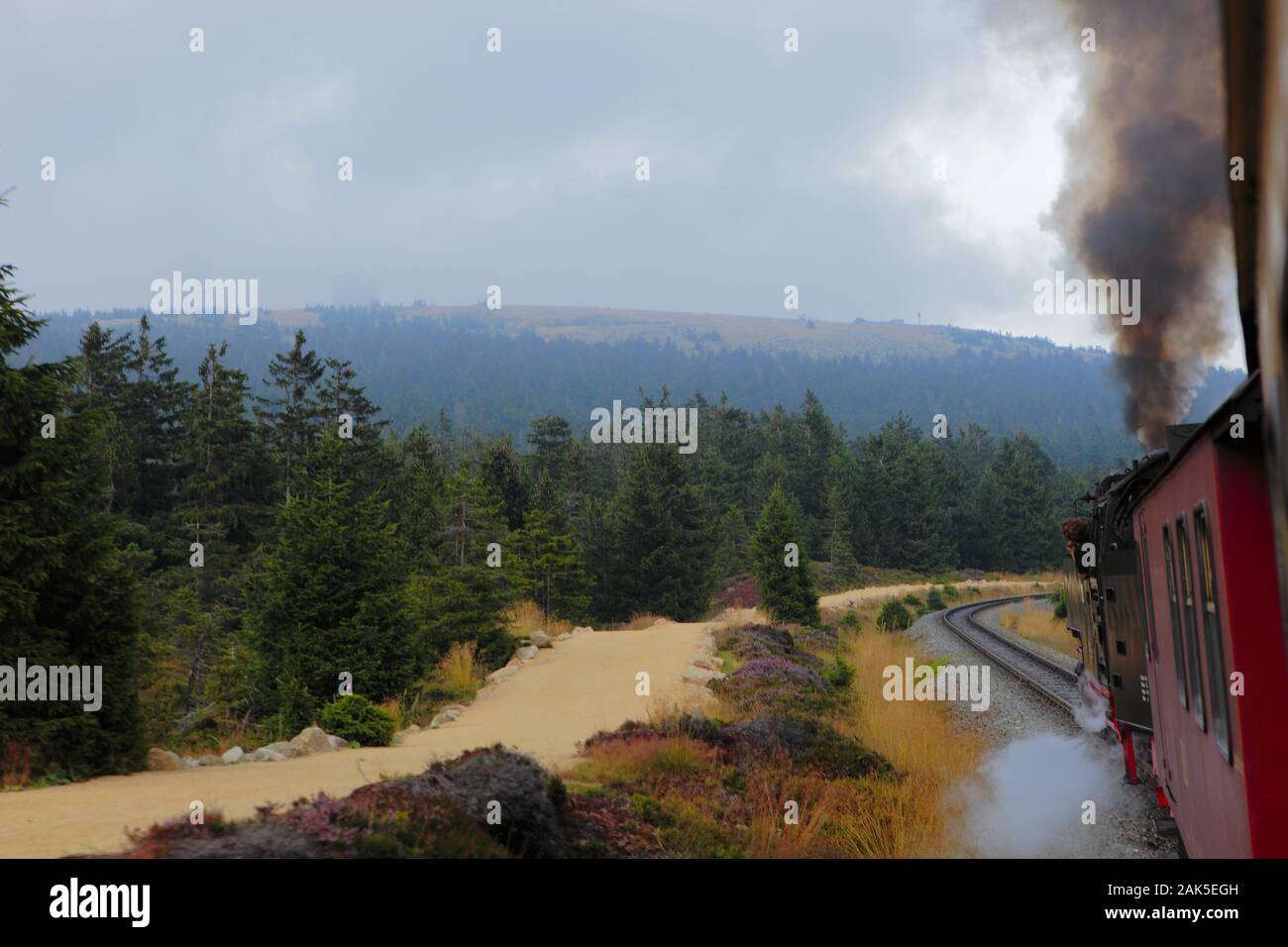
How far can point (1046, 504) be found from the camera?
8025 centimetres

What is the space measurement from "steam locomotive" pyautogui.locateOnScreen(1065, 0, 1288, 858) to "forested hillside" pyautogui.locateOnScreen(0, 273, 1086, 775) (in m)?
12.0

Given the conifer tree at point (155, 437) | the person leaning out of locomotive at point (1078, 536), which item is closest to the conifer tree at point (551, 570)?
the conifer tree at point (155, 437)

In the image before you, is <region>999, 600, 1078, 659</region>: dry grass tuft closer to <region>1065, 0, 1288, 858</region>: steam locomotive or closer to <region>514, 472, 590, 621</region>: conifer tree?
<region>514, 472, 590, 621</region>: conifer tree

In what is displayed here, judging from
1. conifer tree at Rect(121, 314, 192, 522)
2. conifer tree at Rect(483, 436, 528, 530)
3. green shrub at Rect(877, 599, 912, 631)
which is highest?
conifer tree at Rect(121, 314, 192, 522)

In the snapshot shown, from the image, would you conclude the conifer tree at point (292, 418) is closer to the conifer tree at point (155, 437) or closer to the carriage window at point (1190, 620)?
the conifer tree at point (155, 437)

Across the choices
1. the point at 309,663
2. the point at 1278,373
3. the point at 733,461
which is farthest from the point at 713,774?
the point at 733,461

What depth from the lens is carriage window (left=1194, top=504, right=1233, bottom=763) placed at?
561 centimetres

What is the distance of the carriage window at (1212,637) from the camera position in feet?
18.4

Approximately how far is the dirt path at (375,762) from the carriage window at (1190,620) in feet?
25.9

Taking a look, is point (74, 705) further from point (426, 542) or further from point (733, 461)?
point (733, 461)

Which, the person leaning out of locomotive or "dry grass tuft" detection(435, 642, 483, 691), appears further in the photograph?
"dry grass tuft" detection(435, 642, 483, 691)

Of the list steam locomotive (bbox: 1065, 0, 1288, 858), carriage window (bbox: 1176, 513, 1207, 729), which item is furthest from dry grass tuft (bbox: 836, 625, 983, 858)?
carriage window (bbox: 1176, 513, 1207, 729)

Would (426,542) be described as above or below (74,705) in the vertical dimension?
above
